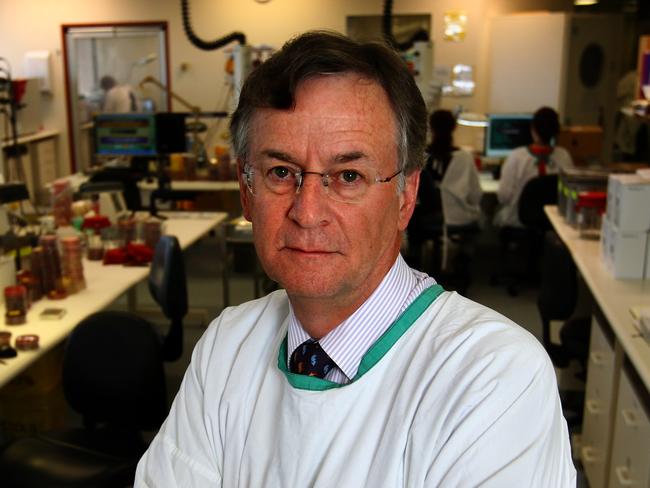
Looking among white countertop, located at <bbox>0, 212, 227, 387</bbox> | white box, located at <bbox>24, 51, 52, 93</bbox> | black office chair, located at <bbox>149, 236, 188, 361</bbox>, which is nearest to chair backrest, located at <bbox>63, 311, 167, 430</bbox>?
white countertop, located at <bbox>0, 212, 227, 387</bbox>

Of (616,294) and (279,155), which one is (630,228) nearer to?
(616,294)

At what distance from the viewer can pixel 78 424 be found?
3.34m

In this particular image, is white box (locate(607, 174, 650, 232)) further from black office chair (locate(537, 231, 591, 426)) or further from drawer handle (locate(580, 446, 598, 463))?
drawer handle (locate(580, 446, 598, 463))

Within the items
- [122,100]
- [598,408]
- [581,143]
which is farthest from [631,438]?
[122,100]

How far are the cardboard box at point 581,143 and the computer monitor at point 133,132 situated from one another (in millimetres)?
3072

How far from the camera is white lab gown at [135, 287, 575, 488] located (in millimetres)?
937

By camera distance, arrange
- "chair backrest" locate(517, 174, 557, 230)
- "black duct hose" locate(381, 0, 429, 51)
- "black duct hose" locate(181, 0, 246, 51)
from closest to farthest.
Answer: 1. "chair backrest" locate(517, 174, 557, 230)
2. "black duct hose" locate(381, 0, 429, 51)
3. "black duct hose" locate(181, 0, 246, 51)

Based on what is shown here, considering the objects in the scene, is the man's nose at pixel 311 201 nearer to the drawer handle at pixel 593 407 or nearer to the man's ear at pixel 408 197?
the man's ear at pixel 408 197

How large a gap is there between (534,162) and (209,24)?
3.96 m

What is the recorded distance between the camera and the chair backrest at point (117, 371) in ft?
7.54

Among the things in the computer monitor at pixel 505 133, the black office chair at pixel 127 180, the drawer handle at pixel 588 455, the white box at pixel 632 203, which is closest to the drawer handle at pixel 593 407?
A: the drawer handle at pixel 588 455

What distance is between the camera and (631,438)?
222 cm

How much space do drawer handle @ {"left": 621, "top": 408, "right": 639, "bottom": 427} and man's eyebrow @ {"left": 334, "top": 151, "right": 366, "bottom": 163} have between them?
5.12 ft

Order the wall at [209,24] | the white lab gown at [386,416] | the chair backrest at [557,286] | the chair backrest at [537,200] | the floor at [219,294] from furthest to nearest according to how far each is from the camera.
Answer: the wall at [209,24] → the chair backrest at [537,200] → the floor at [219,294] → the chair backrest at [557,286] → the white lab gown at [386,416]
